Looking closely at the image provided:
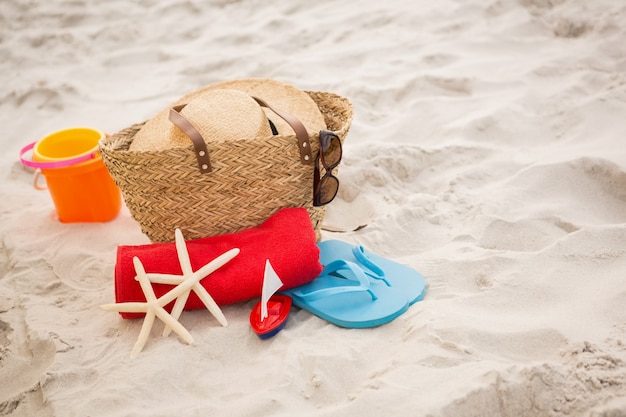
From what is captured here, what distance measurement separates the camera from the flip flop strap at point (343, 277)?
1.77m

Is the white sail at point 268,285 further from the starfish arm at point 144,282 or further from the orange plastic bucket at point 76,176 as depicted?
the orange plastic bucket at point 76,176

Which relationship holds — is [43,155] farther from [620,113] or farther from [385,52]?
[620,113]

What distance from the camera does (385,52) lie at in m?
3.62

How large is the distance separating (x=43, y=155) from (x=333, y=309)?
1496mm

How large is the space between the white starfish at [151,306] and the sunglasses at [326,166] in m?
0.46

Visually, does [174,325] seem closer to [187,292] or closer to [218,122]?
[187,292]

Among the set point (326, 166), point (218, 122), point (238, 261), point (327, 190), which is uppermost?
point (218, 122)

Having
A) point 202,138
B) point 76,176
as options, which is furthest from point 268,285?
point 76,176

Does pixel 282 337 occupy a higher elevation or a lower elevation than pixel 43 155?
lower

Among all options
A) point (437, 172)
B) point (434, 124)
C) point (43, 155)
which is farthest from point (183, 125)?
point (434, 124)

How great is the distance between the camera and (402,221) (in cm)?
221

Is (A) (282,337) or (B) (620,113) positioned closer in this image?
(A) (282,337)

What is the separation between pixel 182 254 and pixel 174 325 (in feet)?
0.74

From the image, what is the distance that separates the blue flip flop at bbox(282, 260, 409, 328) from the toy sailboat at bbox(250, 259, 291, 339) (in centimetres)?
7
